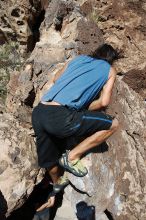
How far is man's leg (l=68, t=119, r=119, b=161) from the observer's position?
14.0 feet

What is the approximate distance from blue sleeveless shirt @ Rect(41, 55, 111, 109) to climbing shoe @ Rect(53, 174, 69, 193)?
94 centimetres

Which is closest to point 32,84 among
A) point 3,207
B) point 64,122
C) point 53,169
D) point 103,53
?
point 103,53

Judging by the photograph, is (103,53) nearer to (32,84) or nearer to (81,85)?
(32,84)

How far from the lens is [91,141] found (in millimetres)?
4320

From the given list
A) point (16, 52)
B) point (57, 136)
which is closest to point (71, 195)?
point (57, 136)

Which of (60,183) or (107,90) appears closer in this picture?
(107,90)

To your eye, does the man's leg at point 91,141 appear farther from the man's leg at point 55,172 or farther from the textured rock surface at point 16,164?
the textured rock surface at point 16,164

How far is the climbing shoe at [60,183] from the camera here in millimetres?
4715

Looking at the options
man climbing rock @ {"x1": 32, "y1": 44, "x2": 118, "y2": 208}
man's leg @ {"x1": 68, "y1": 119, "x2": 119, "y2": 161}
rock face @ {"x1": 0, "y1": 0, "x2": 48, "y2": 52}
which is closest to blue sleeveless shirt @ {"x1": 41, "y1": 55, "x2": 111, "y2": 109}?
man climbing rock @ {"x1": 32, "y1": 44, "x2": 118, "y2": 208}

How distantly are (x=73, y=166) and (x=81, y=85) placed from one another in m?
0.85

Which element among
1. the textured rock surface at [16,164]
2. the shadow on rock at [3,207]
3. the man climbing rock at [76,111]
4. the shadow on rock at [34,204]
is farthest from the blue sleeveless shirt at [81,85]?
the shadow on rock at [34,204]

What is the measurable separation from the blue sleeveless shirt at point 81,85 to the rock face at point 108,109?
2.56ft

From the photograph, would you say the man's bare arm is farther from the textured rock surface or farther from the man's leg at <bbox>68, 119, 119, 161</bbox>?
the textured rock surface

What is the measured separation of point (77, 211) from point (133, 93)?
1658 mm
